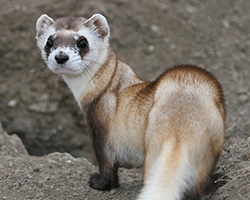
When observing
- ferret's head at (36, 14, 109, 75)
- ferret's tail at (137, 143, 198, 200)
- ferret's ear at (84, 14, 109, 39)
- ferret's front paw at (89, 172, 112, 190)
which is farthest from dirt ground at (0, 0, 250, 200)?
ferret's tail at (137, 143, 198, 200)

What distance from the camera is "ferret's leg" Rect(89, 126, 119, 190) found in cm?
375

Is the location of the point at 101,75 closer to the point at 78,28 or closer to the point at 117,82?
the point at 117,82

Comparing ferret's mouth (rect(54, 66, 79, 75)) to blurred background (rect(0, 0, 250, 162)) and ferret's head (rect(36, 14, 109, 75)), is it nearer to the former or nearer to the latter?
ferret's head (rect(36, 14, 109, 75))

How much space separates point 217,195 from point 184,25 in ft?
12.3

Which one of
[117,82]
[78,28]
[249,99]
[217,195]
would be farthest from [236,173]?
[249,99]

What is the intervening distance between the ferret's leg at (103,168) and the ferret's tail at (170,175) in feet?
2.83

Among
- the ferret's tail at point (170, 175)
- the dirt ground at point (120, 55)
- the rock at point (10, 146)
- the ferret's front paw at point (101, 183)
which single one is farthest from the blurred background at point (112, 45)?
the ferret's tail at point (170, 175)

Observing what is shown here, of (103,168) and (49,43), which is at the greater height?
(49,43)

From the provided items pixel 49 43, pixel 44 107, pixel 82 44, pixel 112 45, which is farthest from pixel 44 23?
pixel 112 45

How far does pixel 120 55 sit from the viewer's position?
20.6 ft

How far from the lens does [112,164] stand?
3814mm

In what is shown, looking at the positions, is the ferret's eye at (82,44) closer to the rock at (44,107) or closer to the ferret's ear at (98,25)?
the ferret's ear at (98,25)

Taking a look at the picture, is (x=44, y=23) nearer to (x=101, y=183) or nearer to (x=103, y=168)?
(x=103, y=168)

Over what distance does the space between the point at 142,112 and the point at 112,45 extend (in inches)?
121
